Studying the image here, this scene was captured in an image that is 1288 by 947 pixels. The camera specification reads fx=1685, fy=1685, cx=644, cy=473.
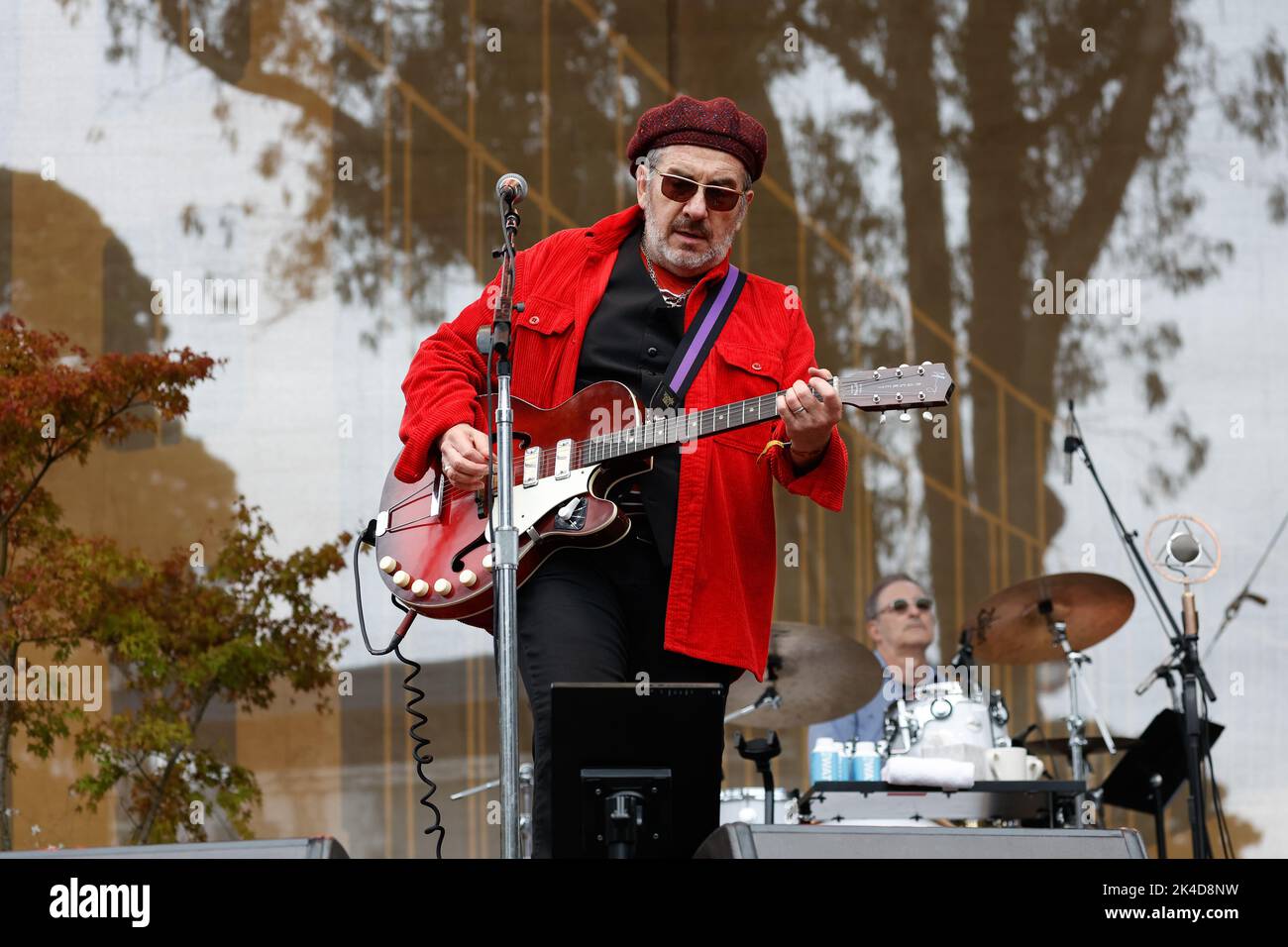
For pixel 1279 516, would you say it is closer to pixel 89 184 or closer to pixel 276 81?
pixel 276 81

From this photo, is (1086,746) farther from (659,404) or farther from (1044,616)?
(659,404)

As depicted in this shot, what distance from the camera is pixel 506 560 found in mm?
3131

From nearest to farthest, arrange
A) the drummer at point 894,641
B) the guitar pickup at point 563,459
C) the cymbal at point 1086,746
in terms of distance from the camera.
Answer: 1. the guitar pickup at point 563,459
2. the cymbal at point 1086,746
3. the drummer at point 894,641

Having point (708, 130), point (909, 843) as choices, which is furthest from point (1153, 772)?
point (909, 843)

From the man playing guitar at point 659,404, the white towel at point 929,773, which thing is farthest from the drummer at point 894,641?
the man playing guitar at point 659,404

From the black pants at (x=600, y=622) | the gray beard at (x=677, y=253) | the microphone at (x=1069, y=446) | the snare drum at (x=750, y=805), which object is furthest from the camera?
the microphone at (x=1069, y=446)

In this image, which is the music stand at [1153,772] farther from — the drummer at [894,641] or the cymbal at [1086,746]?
the drummer at [894,641]

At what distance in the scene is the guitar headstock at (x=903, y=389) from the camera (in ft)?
11.2

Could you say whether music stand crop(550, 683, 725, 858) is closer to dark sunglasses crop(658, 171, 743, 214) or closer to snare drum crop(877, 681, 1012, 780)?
dark sunglasses crop(658, 171, 743, 214)

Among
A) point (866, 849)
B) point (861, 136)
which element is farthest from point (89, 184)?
point (866, 849)

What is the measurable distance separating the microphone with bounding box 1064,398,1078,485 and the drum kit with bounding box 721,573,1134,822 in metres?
0.55

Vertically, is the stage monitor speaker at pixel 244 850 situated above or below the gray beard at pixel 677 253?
below

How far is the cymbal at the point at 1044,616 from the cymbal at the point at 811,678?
486mm
